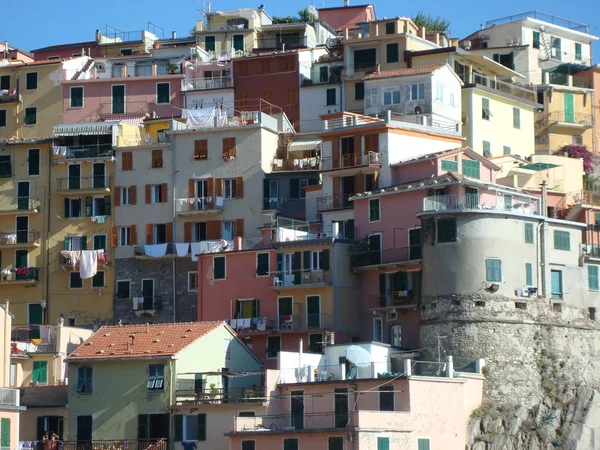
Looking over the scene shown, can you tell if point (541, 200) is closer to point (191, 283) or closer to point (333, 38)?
point (191, 283)

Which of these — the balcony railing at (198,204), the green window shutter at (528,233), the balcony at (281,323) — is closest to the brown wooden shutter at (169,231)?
the balcony railing at (198,204)

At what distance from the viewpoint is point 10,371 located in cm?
8200

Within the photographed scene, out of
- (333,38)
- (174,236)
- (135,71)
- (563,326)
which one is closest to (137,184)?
(174,236)

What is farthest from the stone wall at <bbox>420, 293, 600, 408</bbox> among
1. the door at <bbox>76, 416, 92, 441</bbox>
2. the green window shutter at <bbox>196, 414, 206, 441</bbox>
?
the door at <bbox>76, 416, 92, 441</bbox>

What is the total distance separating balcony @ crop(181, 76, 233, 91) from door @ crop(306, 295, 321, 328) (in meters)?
23.7

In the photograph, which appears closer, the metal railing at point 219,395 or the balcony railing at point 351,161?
the metal railing at point 219,395

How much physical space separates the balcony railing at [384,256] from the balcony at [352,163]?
6.37 metres

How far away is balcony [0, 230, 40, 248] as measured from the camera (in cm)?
9531

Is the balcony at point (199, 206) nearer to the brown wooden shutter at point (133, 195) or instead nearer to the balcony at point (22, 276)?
the brown wooden shutter at point (133, 195)

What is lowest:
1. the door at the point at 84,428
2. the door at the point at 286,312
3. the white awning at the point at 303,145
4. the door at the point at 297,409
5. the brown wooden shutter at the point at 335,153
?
the door at the point at 84,428

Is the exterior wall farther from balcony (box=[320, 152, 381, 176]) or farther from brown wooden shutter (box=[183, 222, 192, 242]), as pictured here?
brown wooden shutter (box=[183, 222, 192, 242])

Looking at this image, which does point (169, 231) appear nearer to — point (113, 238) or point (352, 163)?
point (113, 238)

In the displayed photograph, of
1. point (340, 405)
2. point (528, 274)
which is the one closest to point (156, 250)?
point (528, 274)

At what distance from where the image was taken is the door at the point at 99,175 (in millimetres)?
95062
